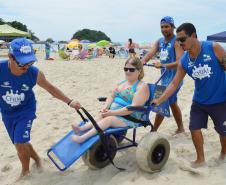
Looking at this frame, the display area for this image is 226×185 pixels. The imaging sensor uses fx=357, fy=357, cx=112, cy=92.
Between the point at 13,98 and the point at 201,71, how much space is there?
2057mm

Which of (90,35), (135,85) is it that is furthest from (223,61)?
(90,35)

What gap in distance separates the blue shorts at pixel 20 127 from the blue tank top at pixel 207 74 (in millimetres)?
1870

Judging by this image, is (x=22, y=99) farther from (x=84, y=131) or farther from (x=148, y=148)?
(x=148, y=148)

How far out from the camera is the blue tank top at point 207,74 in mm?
3777

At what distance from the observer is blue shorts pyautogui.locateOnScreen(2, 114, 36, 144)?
3.94 meters

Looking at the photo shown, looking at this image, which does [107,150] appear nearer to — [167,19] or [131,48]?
[167,19]

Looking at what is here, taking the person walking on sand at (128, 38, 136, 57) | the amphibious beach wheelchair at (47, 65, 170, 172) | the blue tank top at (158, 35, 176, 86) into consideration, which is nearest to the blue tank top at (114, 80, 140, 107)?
the amphibious beach wheelchair at (47, 65, 170, 172)

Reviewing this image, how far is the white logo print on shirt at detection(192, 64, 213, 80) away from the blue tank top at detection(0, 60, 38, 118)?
1734 millimetres

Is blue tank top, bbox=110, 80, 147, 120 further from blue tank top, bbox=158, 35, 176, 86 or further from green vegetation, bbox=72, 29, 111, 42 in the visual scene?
green vegetation, bbox=72, 29, 111, 42

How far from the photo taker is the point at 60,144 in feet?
13.8

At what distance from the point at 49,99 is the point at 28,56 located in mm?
4959

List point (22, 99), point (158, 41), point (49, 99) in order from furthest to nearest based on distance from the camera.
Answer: point (49, 99) < point (158, 41) < point (22, 99)

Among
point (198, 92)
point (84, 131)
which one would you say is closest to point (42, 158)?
point (84, 131)

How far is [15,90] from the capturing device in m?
3.88
